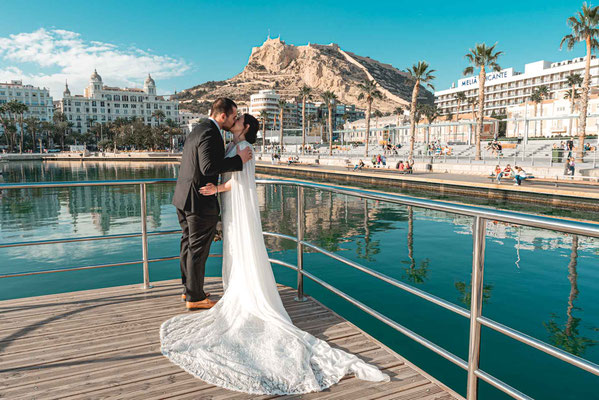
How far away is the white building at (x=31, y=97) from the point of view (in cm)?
12769

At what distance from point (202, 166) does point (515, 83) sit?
116 metres

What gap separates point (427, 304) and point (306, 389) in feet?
19.4

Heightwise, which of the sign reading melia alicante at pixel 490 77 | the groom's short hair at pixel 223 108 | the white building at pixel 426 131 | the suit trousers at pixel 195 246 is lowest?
the suit trousers at pixel 195 246

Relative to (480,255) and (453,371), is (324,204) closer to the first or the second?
(453,371)

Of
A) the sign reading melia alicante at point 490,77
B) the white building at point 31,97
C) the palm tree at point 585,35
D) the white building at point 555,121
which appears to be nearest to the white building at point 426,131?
the white building at point 555,121

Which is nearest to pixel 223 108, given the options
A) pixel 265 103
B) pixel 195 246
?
pixel 195 246

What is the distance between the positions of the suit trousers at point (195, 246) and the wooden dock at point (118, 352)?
0.28 meters

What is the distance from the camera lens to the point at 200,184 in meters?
3.21

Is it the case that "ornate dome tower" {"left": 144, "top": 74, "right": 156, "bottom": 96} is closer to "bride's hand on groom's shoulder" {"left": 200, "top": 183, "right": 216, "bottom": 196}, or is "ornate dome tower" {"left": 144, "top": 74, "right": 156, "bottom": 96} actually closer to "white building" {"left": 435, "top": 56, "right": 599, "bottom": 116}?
"white building" {"left": 435, "top": 56, "right": 599, "bottom": 116}

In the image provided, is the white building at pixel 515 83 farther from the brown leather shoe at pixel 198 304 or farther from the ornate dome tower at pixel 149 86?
the ornate dome tower at pixel 149 86

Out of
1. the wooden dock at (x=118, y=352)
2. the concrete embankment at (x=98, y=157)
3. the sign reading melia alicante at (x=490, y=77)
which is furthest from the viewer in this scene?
the sign reading melia alicante at (x=490, y=77)

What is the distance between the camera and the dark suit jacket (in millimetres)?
3010

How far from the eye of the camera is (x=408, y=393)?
88.7 inches

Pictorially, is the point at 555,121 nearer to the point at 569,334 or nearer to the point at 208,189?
the point at 569,334
